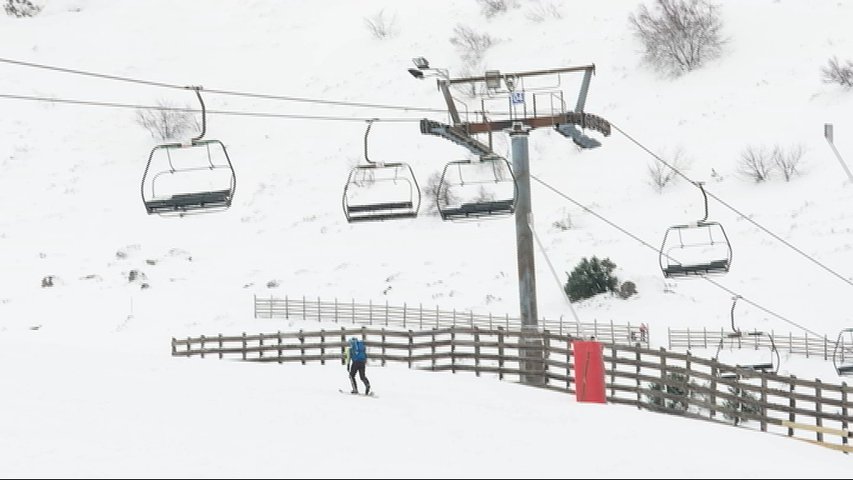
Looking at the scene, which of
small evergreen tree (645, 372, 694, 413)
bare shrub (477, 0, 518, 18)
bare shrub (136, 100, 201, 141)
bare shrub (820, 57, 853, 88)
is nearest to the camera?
small evergreen tree (645, 372, 694, 413)

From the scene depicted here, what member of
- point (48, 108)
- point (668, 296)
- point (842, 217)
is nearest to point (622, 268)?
point (668, 296)

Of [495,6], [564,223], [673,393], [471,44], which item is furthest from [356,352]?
[495,6]

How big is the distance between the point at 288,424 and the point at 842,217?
37.5 metres

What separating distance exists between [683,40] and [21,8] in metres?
50.8

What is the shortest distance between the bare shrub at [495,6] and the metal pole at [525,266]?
57872mm

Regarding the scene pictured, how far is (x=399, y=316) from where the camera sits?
50906 millimetres

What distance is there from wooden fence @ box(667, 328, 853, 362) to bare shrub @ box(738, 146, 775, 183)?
48.3ft

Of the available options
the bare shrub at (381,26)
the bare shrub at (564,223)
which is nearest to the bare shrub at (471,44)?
the bare shrub at (381,26)

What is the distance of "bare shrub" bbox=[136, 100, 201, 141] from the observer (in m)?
78.3

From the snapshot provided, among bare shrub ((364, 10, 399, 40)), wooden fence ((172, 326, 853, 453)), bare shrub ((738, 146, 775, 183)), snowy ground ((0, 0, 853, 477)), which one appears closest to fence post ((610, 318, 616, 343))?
snowy ground ((0, 0, 853, 477))

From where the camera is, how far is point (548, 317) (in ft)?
160

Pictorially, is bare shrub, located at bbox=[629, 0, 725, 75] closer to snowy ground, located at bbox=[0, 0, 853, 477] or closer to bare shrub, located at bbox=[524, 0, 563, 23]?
snowy ground, located at bbox=[0, 0, 853, 477]

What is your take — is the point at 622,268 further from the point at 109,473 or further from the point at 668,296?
the point at 109,473

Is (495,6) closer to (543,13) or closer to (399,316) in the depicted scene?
(543,13)
